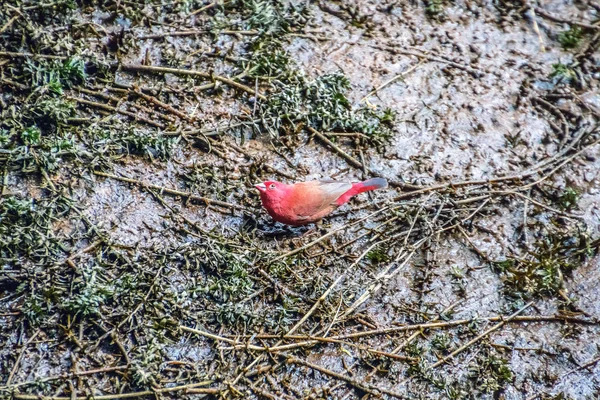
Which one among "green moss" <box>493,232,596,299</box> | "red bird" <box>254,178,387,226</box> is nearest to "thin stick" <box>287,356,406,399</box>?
"red bird" <box>254,178,387,226</box>

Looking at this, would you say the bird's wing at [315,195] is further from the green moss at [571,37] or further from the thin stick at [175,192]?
the green moss at [571,37]

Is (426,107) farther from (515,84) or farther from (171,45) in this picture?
(171,45)

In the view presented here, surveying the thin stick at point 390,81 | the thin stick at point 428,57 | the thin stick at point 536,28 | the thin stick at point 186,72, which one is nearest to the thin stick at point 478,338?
the thin stick at point 390,81

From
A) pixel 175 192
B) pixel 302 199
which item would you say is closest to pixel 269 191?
pixel 302 199

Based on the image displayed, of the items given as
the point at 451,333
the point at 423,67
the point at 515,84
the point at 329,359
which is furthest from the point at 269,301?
the point at 515,84

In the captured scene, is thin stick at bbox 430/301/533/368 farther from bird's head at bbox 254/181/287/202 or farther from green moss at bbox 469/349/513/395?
bird's head at bbox 254/181/287/202

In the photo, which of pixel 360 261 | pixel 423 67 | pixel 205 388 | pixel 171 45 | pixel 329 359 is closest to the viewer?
pixel 205 388

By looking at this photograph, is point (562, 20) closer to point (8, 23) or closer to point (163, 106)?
point (163, 106)
